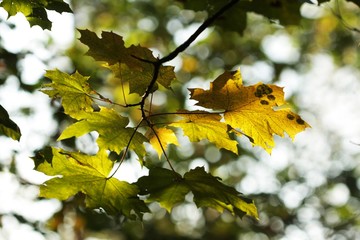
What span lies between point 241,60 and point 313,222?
354 cm

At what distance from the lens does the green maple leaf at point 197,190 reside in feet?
5.38

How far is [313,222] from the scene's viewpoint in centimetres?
801

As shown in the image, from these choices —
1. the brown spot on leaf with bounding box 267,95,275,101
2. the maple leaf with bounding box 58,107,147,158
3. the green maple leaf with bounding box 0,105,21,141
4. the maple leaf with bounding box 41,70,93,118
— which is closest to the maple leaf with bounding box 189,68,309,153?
the brown spot on leaf with bounding box 267,95,275,101

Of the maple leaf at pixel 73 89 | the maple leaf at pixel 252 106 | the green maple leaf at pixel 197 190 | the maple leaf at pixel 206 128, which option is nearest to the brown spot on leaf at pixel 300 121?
the maple leaf at pixel 252 106

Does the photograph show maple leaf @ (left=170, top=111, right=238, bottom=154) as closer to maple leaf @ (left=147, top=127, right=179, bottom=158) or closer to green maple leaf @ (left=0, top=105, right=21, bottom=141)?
maple leaf @ (left=147, top=127, right=179, bottom=158)

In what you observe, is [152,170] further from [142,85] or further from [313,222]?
[313,222]

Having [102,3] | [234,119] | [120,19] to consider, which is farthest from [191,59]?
[234,119]

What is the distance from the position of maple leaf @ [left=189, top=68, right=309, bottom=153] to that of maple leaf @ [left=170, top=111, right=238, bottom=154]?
4cm

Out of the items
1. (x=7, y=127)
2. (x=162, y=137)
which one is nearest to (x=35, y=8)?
(x=7, y=127)

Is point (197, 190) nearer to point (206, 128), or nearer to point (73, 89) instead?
point (206, 128)

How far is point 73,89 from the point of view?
5.54ft

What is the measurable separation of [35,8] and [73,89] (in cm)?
41

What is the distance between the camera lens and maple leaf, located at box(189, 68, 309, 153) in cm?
164

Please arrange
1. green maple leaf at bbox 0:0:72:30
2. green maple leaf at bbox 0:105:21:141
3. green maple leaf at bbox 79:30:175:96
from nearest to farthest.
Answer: green maple leaf at bbox 0:105:21:141
green maple leaf at bbox 79:30:175:96
green maple leaf at bbox 0:0:72:30
